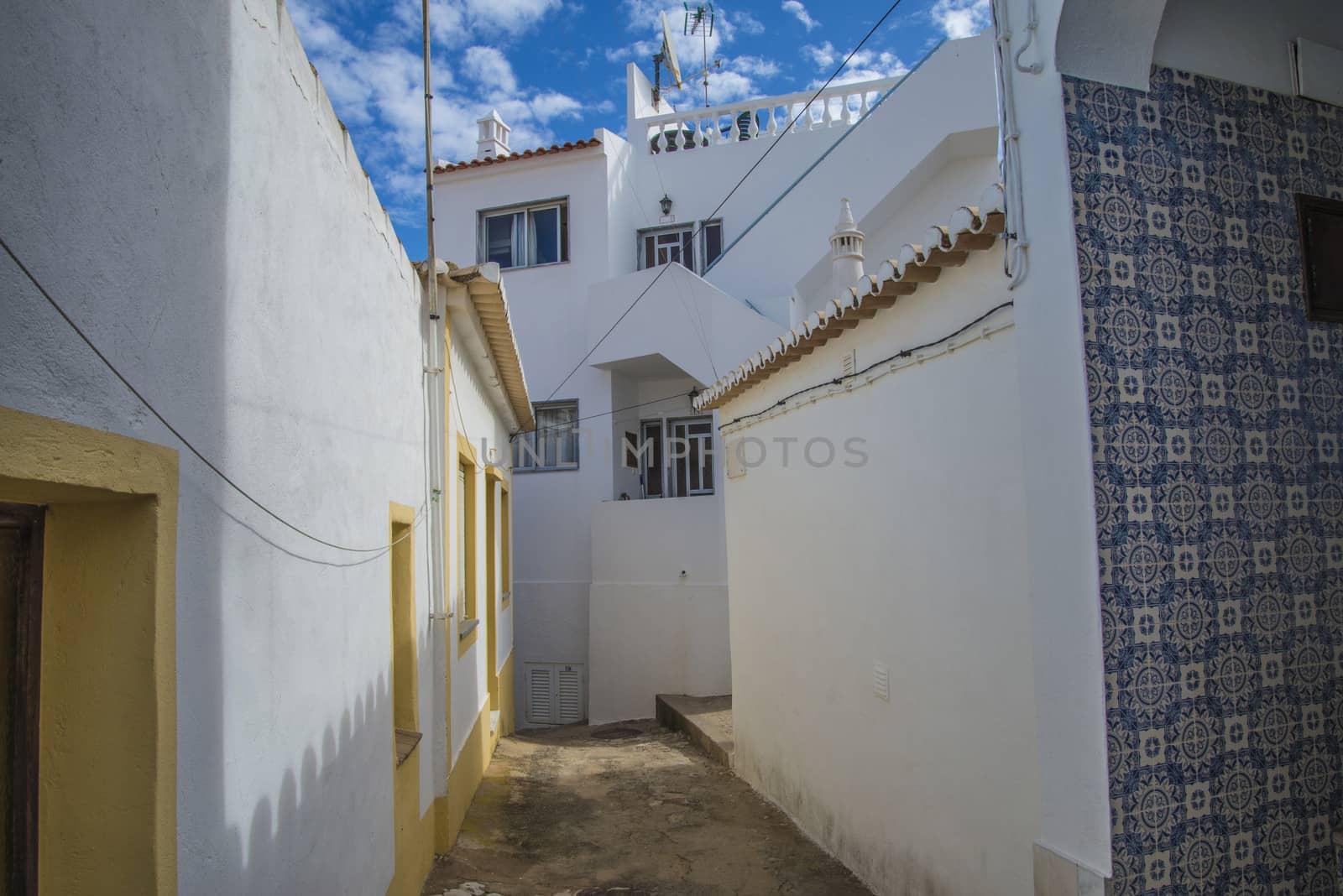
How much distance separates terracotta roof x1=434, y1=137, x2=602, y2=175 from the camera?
49.4ft

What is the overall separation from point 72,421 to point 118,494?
0.30 metres

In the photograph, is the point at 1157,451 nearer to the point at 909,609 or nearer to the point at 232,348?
the point at 909,609

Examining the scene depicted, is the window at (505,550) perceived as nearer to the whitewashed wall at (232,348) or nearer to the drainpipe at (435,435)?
the drainpipe at (435,435)

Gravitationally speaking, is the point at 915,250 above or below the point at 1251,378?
above

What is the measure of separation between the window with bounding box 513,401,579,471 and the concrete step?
420cm

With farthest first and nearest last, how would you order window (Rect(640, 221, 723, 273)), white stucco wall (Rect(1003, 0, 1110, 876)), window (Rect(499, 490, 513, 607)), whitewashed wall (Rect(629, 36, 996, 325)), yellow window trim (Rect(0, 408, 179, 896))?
window (Rect(640, 221, 723, 273))
window (Rect(499, 490, 513, 607))
whitewashed wall (Rect(629, 36, 996, 325))
white stucco wall (Rect(1003, 0, 1110, 876))
yellow window trim (Rect(0, 408, 179, 896))

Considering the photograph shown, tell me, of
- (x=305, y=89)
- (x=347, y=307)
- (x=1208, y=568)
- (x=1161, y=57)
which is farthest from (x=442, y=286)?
(x=1208, y=568)

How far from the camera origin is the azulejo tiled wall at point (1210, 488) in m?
3.35

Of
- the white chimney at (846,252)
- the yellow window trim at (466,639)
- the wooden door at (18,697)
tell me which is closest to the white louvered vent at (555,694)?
the yellow window trim at (466,639)

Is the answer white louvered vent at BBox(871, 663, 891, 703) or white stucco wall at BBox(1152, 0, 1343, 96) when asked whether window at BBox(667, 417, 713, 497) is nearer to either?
white louvered vent at BBox(871, 663, 891, 703)

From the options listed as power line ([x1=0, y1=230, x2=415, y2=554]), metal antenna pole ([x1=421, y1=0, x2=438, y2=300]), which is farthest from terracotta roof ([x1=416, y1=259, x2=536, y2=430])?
power line ([x1=0, y1=230, x2=415, y2=554])

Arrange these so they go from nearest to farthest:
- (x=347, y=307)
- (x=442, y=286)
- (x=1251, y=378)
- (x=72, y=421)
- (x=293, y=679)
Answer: (x=72, y=421)
(x=293, y=679)
(x=1251, y=378)
(x=347, y=307)
(x=442, y=286)

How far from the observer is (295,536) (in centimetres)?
334

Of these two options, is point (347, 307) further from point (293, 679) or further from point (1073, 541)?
point (1073, 541)
